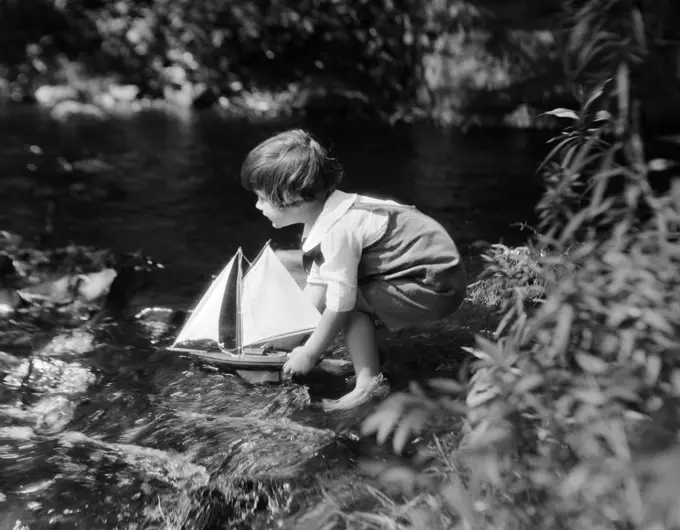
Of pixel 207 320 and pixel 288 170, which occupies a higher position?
pixel 288 170

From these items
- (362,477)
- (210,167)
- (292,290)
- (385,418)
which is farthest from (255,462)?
(210,167)

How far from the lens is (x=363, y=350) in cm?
333

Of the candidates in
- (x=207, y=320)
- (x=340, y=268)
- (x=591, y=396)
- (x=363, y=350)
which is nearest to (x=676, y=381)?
(x=591, y=396)

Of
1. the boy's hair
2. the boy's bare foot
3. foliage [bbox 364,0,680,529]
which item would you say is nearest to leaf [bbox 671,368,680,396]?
foliage [bbox 364,0,680,529]

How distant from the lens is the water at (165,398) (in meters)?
2.64

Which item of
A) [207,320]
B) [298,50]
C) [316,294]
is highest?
[298,50]

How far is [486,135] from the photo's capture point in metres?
10.3

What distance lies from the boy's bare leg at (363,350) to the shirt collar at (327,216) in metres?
0.36

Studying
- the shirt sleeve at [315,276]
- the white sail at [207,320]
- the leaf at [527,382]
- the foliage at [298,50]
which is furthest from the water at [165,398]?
the foliage at [298,50]

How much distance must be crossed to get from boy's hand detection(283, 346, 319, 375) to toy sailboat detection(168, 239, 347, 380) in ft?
0.36

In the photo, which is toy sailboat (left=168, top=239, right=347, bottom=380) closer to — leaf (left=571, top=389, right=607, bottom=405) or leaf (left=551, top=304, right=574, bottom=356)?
leaf (left=551, top=304, right=574, bottom=356)

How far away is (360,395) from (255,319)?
22.5 inches

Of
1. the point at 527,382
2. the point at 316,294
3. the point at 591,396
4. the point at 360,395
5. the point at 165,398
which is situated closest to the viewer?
the point at 591,396

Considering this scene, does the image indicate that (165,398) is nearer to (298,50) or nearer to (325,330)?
(325,330)
